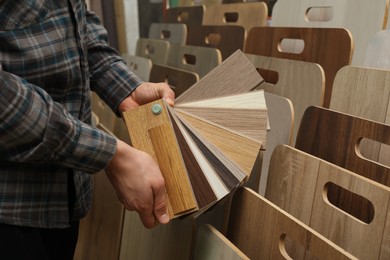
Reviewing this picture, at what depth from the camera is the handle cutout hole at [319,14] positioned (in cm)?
126

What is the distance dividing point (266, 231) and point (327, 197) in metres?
0.17

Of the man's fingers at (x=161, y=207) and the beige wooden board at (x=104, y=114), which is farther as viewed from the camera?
the beige wooden board at (x=104, y=114)

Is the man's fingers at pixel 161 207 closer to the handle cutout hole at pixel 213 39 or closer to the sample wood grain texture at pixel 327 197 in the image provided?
the sample wood grain texture at pixel 327 197

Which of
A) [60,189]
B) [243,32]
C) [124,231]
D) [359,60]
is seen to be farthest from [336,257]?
[243,32]

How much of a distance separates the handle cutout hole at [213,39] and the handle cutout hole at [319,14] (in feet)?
1.14

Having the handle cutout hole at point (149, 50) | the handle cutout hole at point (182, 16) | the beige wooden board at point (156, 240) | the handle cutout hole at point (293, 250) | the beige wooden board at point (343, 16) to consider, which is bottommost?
the beige wooden board at point (156, 240)

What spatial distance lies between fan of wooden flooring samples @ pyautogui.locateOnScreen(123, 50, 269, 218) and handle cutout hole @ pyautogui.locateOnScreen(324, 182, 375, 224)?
0.53ft

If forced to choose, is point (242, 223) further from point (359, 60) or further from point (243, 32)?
point (243, 32)

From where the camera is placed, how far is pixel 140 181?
60cm

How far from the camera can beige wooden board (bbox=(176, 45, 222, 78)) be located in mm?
1335

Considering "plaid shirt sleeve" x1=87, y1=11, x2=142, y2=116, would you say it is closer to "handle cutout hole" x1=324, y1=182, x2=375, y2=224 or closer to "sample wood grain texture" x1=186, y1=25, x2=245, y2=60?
"handle cutout hole" x1=324, y1=182, x2=375, y2=224

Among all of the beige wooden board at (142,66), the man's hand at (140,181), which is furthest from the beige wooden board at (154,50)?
the man's hand at (140,181)

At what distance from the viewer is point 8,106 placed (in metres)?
0.54

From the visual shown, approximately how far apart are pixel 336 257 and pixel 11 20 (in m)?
0.53
